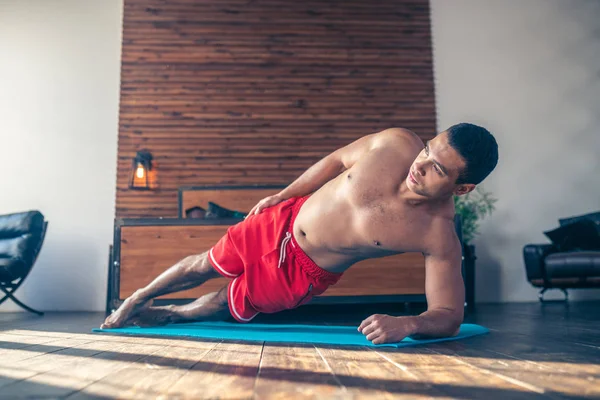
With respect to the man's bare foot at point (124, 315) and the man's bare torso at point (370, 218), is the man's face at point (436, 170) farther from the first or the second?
the man's bare foot at point (124, 315)

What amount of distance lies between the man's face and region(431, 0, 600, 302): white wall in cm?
387

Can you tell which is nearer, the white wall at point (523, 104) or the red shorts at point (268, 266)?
the red shorts at point (268, 266)

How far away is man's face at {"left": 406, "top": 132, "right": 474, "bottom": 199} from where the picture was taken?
1.67 meters

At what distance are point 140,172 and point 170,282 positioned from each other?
10.4 ft

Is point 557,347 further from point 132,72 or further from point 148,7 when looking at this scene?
point 148,7

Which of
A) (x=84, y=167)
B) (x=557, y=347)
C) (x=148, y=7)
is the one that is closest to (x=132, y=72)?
(x=148, y=7)

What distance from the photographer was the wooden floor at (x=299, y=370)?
0.97 meters

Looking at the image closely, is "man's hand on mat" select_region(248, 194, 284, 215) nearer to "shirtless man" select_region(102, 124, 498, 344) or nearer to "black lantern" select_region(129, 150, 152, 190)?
"shirtless man" select_region(102, 124, 498, 344)

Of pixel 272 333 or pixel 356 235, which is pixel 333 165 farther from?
pixel 272 333

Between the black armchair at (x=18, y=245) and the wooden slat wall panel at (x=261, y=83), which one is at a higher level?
the wooden slat wall panel at (x=261, y=83)

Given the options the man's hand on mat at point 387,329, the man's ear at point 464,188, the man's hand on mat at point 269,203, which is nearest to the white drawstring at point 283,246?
the man's hand on mat at point 269,203

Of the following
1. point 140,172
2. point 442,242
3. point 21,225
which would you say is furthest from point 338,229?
point 140,172

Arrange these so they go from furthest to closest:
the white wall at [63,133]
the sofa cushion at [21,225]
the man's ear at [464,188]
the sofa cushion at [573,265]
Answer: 1. the white wall at [63,133]
2. the sofa cushion at [21,225]
3. the sofa cushion at [573,265]
4. the man's ear at [464,188]

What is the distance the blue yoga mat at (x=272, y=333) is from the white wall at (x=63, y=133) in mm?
3091
